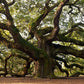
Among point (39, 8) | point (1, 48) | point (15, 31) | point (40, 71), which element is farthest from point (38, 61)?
point (1, 48)

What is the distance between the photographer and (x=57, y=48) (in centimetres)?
1438

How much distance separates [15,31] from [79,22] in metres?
7.57

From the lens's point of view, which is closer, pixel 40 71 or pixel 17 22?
pixel 40 71

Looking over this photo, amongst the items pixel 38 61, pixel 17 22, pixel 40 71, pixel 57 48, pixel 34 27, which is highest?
pixel 17 22

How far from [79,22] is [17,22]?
725 centimetres

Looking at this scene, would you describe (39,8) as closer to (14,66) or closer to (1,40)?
(1,40)

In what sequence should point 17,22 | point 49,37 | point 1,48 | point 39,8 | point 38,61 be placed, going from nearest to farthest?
point 38,61 < point 49,37 < point 39,8 < point 17,22 < point 1,48

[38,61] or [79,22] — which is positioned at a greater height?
[79,22]

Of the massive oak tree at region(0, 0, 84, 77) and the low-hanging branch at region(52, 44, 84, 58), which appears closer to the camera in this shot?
the massive oak tree at region(0, 0, 84, 77)

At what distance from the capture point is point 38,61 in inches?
488

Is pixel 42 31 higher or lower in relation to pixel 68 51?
higher

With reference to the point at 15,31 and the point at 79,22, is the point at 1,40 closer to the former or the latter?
the point at 15,31

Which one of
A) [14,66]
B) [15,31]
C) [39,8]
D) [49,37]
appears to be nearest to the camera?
[15,31]

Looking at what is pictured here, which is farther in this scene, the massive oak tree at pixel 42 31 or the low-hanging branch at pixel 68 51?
the low-hanging branch at pixel 68 51
